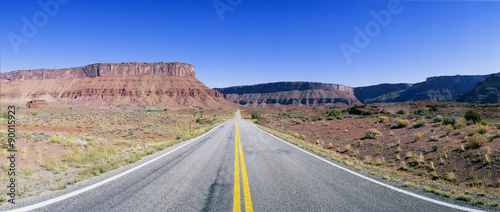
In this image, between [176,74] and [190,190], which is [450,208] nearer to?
[190,190]

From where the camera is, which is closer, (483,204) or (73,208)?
(73,208)

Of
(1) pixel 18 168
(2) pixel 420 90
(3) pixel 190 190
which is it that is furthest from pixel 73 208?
(2) pixel 420 90

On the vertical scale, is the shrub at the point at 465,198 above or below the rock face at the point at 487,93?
below

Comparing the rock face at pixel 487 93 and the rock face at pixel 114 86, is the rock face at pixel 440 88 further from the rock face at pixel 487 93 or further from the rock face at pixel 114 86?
the rock face at pixel 114 86

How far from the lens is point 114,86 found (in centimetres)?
16025

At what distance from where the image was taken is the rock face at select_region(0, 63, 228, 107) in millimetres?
150375

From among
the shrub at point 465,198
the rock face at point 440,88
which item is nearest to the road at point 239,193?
the shrub at point 465,198

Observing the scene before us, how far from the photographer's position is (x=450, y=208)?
3.65m

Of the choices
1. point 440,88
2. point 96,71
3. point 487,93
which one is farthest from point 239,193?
point 440,88

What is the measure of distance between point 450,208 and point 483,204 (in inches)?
31.7

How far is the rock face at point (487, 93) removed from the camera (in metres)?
93.2

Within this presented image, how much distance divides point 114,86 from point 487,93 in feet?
732

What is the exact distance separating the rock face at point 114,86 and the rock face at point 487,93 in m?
149

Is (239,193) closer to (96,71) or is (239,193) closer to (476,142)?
(476,142)
